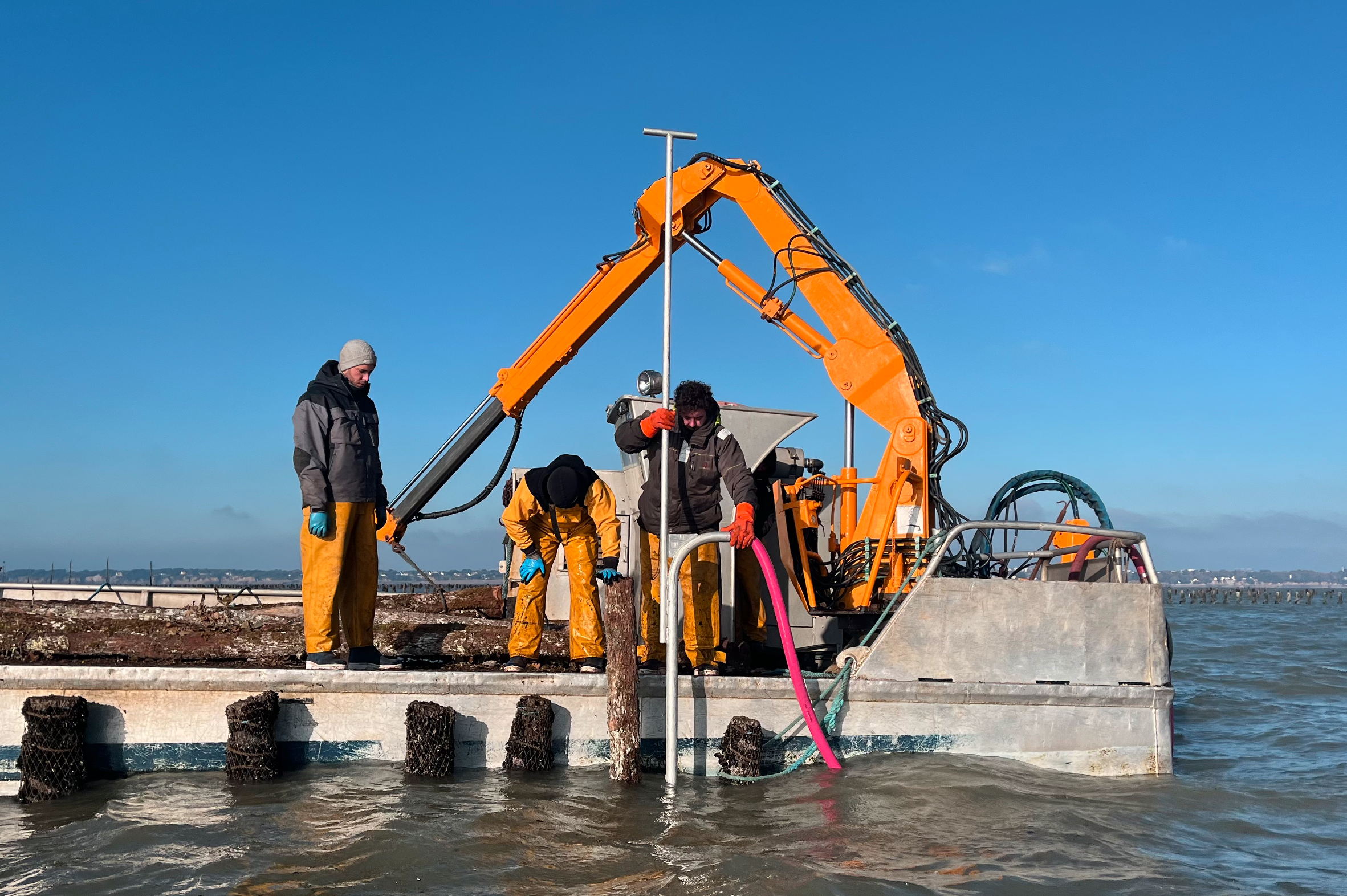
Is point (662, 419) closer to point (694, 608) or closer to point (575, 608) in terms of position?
point (694, 608)

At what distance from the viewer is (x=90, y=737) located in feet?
18.0

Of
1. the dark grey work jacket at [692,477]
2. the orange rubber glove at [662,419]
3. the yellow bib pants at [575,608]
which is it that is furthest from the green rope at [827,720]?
the orange rubber glove at [662,419]

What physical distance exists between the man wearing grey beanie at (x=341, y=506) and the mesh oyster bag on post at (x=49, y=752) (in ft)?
4.11

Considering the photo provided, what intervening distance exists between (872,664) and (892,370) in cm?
240

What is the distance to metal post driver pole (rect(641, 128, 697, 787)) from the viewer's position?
556 centimetres

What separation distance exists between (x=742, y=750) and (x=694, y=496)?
5.59ft

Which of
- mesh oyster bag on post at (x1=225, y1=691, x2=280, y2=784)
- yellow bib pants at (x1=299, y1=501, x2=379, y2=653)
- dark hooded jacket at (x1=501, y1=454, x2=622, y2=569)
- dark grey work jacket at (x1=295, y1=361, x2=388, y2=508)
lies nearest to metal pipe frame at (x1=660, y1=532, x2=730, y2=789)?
dark hooded jacket at (x1=501, y1=454, x2=622, y2=569)

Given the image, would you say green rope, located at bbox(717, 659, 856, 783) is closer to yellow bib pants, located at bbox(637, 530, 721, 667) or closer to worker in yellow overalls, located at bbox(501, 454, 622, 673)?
yellow bib pants, located at bbox(637, 530, 721, 667)

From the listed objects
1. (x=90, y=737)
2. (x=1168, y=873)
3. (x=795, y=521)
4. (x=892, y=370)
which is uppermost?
(x=892, y=370)

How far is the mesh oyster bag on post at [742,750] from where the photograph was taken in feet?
18.9

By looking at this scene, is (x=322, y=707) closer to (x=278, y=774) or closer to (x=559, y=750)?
(x=278, y=774)

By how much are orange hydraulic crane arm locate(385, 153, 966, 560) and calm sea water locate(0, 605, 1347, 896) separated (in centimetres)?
221

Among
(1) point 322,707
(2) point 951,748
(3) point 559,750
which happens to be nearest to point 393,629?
(1) point 322,707

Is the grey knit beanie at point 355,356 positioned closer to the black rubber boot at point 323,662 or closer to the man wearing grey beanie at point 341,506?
the man wearing grey beanie at point 341,506
